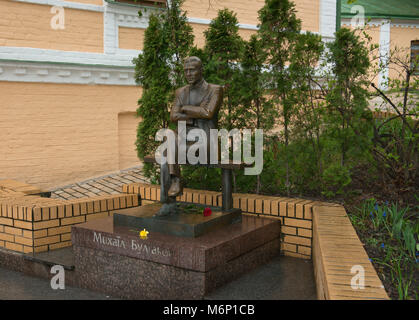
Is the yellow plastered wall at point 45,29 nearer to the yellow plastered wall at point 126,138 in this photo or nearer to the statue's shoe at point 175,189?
the yellow plastered wall at point 126,138

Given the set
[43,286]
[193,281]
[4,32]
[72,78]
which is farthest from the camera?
[72,78]

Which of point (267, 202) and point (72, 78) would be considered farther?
point (72, 78)

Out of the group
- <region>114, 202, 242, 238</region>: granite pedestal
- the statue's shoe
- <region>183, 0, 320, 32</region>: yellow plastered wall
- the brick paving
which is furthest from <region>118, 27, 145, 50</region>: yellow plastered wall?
the statue's shoe

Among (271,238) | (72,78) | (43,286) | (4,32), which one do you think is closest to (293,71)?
(271,238)

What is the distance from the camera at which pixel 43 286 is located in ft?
14.6

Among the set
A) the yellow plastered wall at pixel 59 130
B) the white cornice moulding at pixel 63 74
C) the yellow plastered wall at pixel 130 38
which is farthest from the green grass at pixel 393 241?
the yellow plastered wall at pixel 130 38

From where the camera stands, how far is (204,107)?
14.9 feet

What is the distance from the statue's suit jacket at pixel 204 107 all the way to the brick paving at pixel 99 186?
148 inches

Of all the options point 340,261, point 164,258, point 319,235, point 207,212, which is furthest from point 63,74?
point 340,261

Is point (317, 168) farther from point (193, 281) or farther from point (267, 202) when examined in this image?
point (193, 281)

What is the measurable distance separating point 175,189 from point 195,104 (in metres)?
0.93

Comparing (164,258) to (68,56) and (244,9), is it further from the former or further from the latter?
(244,9)

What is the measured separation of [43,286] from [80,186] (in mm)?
4346
